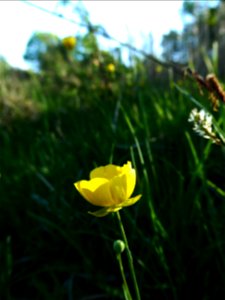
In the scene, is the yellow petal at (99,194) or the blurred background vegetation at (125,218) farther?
the blurred background vegetation at (125,218)

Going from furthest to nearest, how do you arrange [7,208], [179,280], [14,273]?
1. [7,208]
2. [14,273]
3. [179,280]

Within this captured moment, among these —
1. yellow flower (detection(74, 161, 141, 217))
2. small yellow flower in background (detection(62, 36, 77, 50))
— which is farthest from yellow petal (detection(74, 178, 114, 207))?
small yellow flower in background (detection(62, 36, 77, 50))

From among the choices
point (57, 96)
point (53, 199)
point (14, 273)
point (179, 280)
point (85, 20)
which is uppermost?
point (57, 96)

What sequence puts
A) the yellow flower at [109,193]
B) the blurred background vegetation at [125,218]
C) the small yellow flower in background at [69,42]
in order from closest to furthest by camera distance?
the yellow flower at [109,193]
the blurred background vegetation at [125,218]
the small yellow flower in background at [69,42]

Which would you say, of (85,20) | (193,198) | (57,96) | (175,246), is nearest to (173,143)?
(193,198)

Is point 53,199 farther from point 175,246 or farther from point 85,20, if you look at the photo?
point 85,20

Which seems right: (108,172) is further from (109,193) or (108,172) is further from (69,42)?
(69,42)

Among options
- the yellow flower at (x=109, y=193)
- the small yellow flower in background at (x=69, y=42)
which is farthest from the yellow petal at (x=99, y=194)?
the small yellow flower in background at (x=69, y=42)

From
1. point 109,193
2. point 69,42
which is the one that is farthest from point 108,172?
point 69,42

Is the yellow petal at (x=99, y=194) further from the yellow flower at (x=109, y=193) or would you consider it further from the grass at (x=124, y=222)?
the grass at (x=124, y=222)
